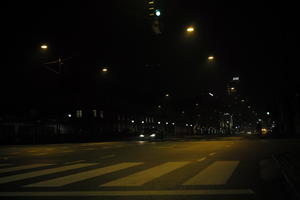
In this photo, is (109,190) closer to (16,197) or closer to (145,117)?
(16,197)

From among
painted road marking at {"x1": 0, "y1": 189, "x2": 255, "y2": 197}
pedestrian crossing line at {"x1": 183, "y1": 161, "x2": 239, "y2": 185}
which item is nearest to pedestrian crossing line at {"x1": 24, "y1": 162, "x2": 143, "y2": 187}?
painted road marking at {"x1": 0, "y1": 189, "x2": 255, "y2": 197}

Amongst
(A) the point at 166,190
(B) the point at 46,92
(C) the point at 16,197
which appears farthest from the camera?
(B) the point at 46,92

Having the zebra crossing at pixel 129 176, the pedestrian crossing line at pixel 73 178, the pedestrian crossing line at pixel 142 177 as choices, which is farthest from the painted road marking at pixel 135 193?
the pedestrian crossing line at pixel 73 178

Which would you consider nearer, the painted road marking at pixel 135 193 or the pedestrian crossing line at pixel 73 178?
the painted road marking at pixel 135 193

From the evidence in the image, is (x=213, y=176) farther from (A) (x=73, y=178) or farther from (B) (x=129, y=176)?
(A) (x=73, y=178)

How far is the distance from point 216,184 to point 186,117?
125828 mm

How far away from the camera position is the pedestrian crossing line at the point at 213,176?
→ 11.0 metres

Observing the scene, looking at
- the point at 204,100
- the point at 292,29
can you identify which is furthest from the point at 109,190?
the point at 204,100

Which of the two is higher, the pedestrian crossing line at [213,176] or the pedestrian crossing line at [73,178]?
the pedestrian crossing line at [73,178]

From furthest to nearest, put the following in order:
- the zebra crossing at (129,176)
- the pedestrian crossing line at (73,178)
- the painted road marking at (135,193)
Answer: the pedestrian crossing line at (73,178)
the zebra crossing at (129,176)
the painted road marking at (135,193)

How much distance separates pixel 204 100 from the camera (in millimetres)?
156250

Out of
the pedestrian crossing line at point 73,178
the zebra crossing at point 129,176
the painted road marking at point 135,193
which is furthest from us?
the pedestrian crossing line at point 73,178

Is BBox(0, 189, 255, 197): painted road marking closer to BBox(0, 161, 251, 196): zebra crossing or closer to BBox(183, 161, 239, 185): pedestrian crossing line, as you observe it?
BBox(0, 161, 251, 196): zebra crossing

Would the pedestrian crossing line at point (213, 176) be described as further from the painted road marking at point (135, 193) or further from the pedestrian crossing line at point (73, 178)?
the pedestrian crossing line at point (73, 178)
